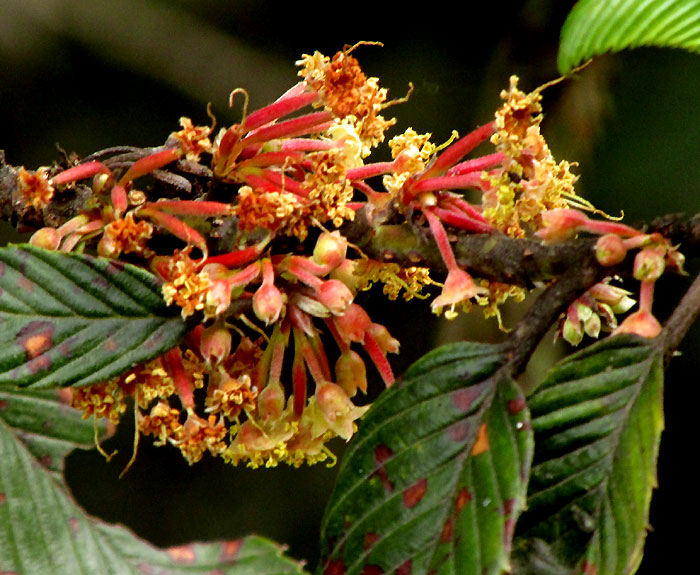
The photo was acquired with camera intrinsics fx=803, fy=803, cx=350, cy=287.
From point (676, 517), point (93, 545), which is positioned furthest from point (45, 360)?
point (676, 517)

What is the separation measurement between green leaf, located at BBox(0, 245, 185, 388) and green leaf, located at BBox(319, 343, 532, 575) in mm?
162

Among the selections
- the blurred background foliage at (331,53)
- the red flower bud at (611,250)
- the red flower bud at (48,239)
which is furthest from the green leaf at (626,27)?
the blurred background foliage at (331,53)

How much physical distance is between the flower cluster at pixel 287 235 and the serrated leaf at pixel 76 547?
8 centimetres

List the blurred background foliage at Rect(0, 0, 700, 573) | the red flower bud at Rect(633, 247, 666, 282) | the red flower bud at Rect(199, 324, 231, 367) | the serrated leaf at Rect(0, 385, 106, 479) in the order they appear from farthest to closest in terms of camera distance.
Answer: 1. the blurred background foliage at Rect(0, 0, 700, 573)
2. the serrated leaf at Rect(0, 385, 106, 479)
3. the red flower bud at Rect(199, 324, 231, 367)
4. the red flower bud at Rect(633, 247, 666, 282)

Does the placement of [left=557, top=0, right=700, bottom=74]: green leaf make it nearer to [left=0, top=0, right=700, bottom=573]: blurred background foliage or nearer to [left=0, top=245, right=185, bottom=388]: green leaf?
[left=0, top=245, right=185, bottom=388]: green leaf

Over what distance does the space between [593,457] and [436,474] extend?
102mm

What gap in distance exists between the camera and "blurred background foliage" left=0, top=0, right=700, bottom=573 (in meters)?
2.32

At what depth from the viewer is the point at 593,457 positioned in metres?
0.52

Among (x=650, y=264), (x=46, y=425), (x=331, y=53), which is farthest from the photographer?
(x=331, y=53)

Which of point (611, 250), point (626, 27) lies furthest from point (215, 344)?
point (626, 27)

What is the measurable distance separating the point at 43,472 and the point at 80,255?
263 millimetres

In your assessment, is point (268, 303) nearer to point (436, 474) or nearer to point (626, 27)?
point (436, 474)

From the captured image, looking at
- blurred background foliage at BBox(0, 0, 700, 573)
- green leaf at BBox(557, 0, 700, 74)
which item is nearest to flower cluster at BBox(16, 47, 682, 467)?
green leaf at BBox(557, 0, 700, 74)

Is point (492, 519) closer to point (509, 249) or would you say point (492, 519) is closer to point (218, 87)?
point (509, 249)
